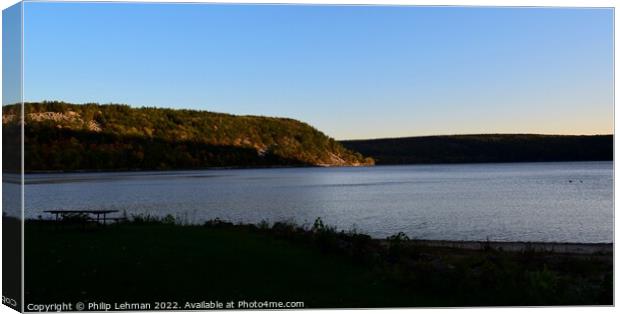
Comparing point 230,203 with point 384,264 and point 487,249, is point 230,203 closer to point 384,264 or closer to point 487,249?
point 487,249

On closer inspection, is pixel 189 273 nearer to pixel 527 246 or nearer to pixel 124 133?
pixel 124 133

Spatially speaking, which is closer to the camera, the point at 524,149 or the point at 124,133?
the point at 124,133

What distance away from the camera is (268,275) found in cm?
1401

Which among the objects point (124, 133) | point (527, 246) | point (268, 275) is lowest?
point (527, 246)

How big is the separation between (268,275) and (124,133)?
11.5 meters

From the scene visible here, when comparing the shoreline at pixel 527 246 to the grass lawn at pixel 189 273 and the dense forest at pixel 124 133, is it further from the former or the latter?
the grass lawn at pixel 189 273

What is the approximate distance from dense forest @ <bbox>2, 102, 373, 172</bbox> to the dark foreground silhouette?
2.34 meters

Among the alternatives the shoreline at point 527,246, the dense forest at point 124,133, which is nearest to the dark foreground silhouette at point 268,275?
the dense forest at point 124,133

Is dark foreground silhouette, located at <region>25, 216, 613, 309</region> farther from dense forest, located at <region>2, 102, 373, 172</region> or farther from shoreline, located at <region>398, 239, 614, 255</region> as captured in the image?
shoreline, located at <region>398, 239, 614, 255</region>

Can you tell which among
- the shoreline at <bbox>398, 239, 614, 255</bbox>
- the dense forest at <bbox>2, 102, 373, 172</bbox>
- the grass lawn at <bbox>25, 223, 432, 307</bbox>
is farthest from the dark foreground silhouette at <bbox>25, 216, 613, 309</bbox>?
the shoreline at <bbox>398, 239, 614, 255</bbox>

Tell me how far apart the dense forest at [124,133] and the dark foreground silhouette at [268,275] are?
2.34m

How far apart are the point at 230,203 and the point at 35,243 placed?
34.4 m

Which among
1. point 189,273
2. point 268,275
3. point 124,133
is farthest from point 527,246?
point 124,133

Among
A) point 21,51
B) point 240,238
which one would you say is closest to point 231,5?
point 21,51
